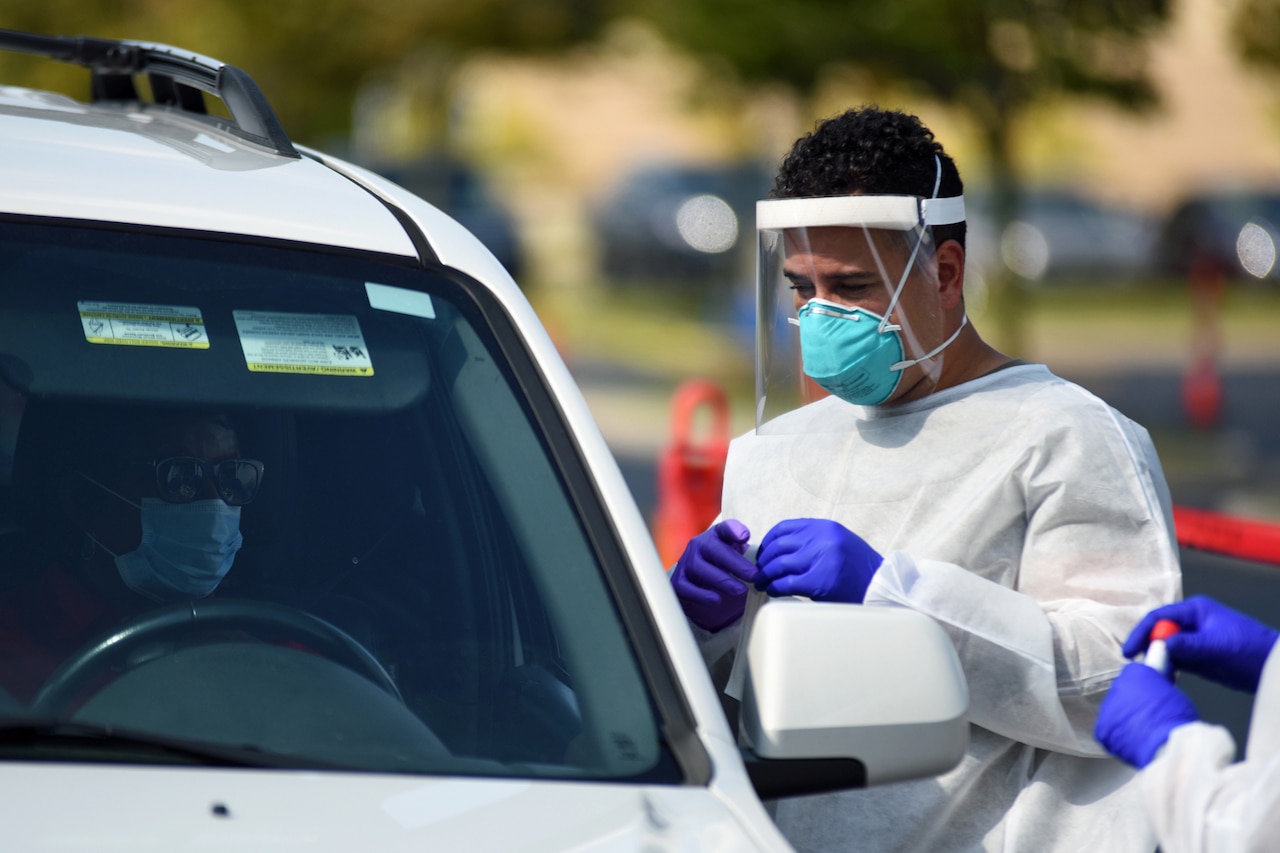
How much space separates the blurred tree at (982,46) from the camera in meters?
11.9

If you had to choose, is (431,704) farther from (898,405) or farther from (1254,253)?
(1254,253)

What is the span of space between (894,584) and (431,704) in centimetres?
66

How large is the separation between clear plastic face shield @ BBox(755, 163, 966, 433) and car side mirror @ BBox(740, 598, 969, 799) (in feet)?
2.25

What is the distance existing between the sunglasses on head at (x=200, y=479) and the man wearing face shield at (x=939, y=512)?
68 cm

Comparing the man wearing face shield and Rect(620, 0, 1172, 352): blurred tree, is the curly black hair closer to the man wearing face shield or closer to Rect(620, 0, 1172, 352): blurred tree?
the man wearing face shield

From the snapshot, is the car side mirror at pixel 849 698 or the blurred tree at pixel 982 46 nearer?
the car side mirror at pixel 849 698

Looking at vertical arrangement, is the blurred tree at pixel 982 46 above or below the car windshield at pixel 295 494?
above

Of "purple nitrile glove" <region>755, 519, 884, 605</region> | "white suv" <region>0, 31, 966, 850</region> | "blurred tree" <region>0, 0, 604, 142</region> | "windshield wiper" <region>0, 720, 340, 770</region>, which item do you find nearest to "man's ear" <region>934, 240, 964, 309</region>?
"purple nitrile glove" <region>755, 519, 884, 605</region>

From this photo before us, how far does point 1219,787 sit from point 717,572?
826 mm

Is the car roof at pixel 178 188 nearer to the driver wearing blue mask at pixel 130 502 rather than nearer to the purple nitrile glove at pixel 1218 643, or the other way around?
the driver wearing blue mask at pixel 130 502

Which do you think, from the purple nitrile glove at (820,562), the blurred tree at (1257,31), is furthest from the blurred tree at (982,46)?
the purple nitrile glove at (820,562)

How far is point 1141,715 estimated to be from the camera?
1935 mm

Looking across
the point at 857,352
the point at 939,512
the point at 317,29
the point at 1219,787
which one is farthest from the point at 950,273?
the point at 317,29

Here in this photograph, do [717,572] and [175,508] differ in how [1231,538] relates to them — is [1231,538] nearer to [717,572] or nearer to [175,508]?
[717,572]
